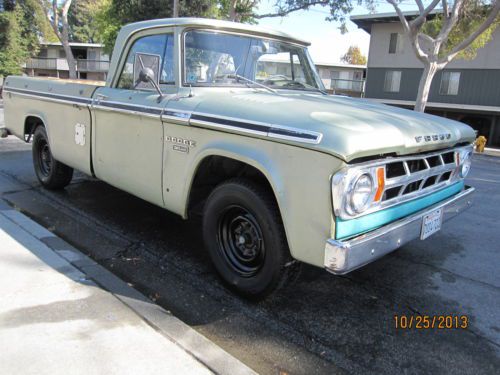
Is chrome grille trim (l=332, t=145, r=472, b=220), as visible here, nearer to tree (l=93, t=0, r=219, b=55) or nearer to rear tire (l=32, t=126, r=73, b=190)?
rear tire (l=32, t=126, r=73, b=190)

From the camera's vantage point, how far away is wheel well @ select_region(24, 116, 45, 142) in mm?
5852

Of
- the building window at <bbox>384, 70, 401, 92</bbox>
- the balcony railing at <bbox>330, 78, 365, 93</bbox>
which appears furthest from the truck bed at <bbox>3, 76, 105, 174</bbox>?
the balcony railing at <bbox>330, 78, 365, 93</bbox>

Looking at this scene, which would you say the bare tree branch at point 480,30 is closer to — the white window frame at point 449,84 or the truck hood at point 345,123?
the white window frame at point 449,84

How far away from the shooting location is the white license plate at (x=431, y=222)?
119 inches

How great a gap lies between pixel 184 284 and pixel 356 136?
6.02 feet

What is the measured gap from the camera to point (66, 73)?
158 ft

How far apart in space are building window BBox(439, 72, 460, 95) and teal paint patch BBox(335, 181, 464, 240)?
24.2 meters

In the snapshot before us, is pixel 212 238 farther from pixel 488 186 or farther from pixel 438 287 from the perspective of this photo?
pixel 488 186

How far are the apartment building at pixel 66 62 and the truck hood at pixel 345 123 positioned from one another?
45.5 m

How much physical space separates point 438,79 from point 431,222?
2496 centimetres

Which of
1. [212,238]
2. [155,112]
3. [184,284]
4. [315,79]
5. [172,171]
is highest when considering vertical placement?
[315,79]

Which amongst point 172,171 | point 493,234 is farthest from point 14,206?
point 493,234

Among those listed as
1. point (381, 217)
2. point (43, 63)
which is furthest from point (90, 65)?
point (381, 217)

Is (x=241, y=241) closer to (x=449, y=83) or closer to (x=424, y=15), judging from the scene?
(x=424, y=15)
